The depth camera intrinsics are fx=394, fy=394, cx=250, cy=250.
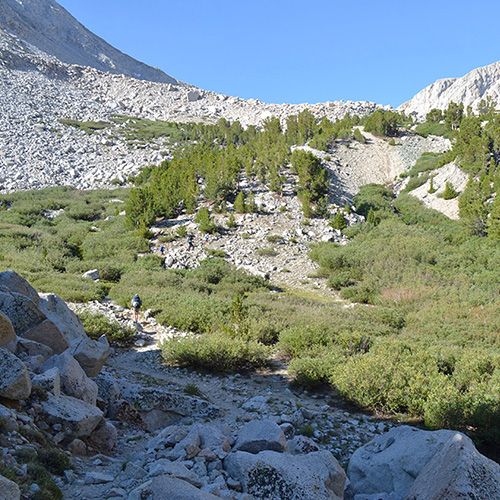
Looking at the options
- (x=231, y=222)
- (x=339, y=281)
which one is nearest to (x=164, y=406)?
(x=339, y=281)

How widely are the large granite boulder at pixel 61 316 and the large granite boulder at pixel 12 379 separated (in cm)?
260

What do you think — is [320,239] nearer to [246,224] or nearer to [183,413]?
[246,224]

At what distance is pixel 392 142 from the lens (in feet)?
155

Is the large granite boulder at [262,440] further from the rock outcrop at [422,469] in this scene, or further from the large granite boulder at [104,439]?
Answer: the large granite boulder at [104,439]

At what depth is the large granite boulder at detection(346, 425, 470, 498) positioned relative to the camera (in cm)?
377

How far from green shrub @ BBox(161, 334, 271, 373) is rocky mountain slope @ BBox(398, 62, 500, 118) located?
376ft

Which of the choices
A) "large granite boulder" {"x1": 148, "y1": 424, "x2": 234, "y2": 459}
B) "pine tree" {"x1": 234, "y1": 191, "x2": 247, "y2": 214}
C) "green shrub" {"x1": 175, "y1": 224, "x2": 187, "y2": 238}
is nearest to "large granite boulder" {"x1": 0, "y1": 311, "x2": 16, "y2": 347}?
"large granite boulder" {"x1": 148, "y1": 424, "x2": 234, "y2": 459}

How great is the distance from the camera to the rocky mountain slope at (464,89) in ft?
364

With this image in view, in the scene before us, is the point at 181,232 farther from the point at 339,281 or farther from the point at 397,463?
the point at 397,463

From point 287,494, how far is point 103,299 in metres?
12.6

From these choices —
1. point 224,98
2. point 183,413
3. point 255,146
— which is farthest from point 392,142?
point 224,98

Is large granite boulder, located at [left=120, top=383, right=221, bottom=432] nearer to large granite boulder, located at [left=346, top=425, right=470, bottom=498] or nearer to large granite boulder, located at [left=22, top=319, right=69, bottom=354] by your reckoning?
large granite boulder, located at [left=22, top=319, right=69, bottom=354]

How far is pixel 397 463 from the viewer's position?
3.92 m

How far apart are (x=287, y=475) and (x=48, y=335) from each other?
4506 mm
